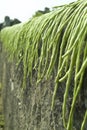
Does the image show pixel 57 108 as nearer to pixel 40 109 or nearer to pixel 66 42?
pixel 66 42

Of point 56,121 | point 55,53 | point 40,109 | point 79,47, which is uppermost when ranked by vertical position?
point 79,47

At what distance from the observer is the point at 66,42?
1663 mm

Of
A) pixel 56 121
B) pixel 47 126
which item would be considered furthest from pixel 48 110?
pixel 56 121

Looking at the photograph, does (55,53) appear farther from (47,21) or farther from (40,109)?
(40,109)

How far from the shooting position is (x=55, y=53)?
171 centimetres

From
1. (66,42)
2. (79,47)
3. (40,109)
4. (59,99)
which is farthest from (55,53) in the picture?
(40,109)

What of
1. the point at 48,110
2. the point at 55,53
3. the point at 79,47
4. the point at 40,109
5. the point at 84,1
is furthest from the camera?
the point at 40,109

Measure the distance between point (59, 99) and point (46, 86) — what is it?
33 cm

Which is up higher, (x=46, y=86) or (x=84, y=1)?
(x=84, y=1)

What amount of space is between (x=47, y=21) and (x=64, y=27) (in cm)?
36

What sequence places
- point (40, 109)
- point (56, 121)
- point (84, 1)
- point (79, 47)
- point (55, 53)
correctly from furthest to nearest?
1. point (40, 109)
2. point (56, 121)
3. point (55, 53)
4. point (84, 1)
5. point (79, 47)

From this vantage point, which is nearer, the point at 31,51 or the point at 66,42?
the point at 66,42

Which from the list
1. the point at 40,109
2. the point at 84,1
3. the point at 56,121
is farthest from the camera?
the point at 40,109

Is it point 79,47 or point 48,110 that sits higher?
point 79,47
